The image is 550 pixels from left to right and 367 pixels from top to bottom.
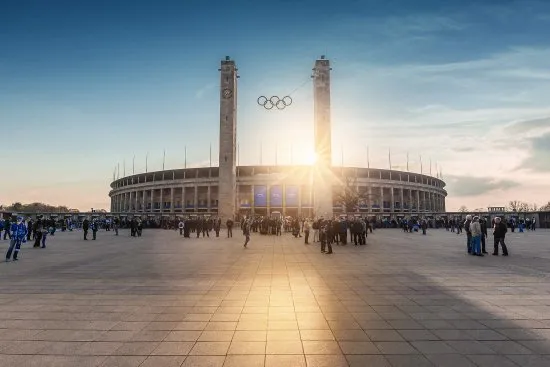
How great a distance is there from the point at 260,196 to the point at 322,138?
2880 centimetres

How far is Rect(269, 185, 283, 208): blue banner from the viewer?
90812 mm

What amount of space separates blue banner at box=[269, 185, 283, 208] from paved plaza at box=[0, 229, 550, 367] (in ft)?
258

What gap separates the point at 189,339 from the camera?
541 cm

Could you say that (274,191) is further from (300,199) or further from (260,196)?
(300,199)

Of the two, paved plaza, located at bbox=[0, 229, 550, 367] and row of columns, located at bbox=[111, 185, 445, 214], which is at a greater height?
row of columns, located at bbox=[111, 185, 445, 214]

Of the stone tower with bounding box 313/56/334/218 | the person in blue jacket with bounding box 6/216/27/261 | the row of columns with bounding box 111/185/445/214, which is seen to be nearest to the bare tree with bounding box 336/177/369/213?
the row of columns with bounding box 111/185/445/214

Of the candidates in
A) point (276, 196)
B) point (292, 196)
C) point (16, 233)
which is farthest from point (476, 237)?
point (276, 196)

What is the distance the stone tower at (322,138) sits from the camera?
211ft

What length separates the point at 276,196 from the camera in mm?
90875

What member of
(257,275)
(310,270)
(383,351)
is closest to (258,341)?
(383,351)

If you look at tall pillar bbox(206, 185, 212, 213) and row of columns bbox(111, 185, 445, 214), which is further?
row of columns bbox(111, 185, 445, 214)

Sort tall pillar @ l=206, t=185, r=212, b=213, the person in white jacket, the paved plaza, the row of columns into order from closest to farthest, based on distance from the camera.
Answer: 1. the paved plaza
2. the person in white jacket
3. tall pillar @ l=206, t=185, r=212, b=213
4. the row of columns

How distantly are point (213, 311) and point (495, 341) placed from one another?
461cm

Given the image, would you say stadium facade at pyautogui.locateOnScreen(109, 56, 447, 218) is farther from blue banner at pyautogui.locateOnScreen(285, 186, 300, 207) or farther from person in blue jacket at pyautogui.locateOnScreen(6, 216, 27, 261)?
person in blue jacket at pyautogui.locateOnScreen(6, 216, 27, 261)
